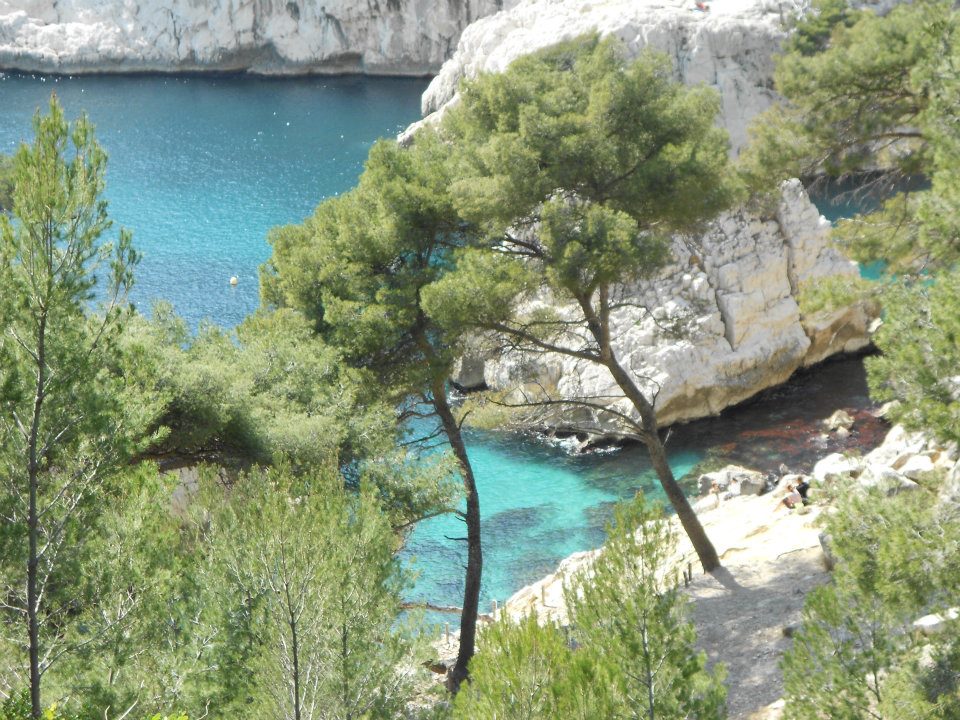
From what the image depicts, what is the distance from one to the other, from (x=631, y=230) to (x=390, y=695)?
6.57 m

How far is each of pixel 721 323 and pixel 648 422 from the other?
34.3 ft

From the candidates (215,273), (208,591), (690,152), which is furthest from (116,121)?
(208,591)

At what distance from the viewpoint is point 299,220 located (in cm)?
3781

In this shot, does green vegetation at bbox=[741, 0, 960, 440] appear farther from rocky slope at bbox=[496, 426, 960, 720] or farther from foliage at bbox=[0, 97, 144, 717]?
foliage at bbox=[0, 97, 144, 717]

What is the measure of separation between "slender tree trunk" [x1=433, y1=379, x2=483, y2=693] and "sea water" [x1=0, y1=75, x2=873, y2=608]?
7.79 feet

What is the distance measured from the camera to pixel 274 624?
860 cm

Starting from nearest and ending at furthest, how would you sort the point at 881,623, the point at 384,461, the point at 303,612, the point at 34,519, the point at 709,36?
1. the point at 881,623
2. the point at 34,519
3. the point at 303,612
4. the point at 384,461
5. the point at 709,36

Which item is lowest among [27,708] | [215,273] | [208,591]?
[27,708]

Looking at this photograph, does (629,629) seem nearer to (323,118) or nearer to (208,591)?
(208,591)

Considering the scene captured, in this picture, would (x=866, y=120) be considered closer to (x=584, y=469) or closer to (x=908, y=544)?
(x=908, y=544)

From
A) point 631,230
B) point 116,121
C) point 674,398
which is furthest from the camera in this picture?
point 116,121

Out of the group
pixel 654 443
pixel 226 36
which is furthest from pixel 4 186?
pixel 226 36

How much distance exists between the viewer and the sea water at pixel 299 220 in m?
21.2

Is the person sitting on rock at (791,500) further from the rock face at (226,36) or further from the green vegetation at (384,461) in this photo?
the rock face at (226,36)
